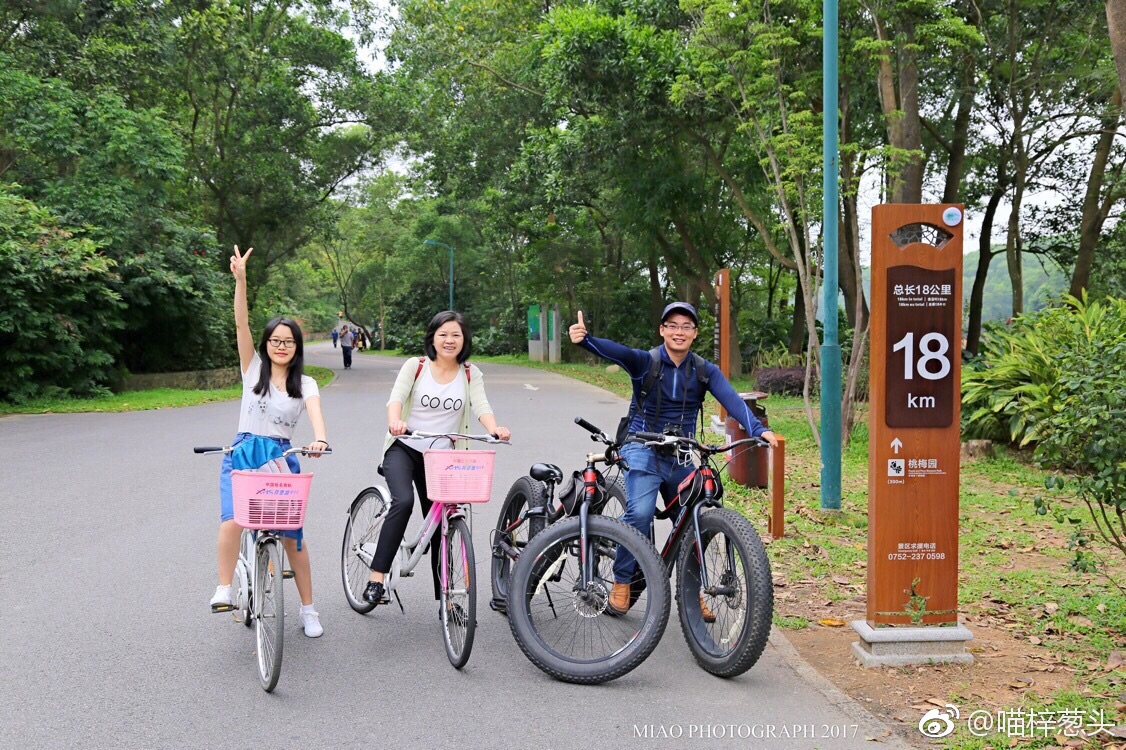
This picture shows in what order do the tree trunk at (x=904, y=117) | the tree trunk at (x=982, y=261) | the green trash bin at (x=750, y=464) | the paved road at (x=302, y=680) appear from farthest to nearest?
the tree trunk at (x=982, y=261), the tree trunk at (x=904, y=117), the green trash bin at (x=750, y=464), the paved road at (x=302, y=680)

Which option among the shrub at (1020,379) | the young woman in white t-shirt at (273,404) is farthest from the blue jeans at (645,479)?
the shrub at (1020,379)

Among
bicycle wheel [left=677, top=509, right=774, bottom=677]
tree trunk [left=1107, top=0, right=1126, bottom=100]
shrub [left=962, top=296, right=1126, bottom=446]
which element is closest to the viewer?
bicycle wheel [left=677, top=509, right=774, bottom=677]

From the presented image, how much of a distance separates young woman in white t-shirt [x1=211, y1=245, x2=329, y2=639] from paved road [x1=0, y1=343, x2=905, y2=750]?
407mm

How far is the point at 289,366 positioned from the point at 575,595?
1930 mm

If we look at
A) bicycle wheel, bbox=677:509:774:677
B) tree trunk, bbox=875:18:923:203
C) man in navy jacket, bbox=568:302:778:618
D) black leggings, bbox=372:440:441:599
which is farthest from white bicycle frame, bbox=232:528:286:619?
tree trunk, bbox=875:18:923:203

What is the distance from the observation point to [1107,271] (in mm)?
26016

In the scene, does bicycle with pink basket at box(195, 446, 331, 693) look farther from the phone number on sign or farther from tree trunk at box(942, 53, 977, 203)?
tree trunk at box(942, 53, 977, 203)

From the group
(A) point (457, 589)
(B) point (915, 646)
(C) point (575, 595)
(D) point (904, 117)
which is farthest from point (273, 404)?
(D) point (904, 117)

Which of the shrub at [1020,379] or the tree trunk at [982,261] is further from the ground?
the tree trunk at [982,261]

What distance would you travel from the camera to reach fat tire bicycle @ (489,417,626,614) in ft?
17.4

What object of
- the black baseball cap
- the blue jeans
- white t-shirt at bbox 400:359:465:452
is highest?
the black baseball cap

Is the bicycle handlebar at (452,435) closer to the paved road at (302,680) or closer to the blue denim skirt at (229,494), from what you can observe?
the blue denim skirt at (229,494)

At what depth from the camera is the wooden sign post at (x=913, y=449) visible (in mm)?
5012

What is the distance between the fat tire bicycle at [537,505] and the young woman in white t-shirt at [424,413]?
1.24 feet
